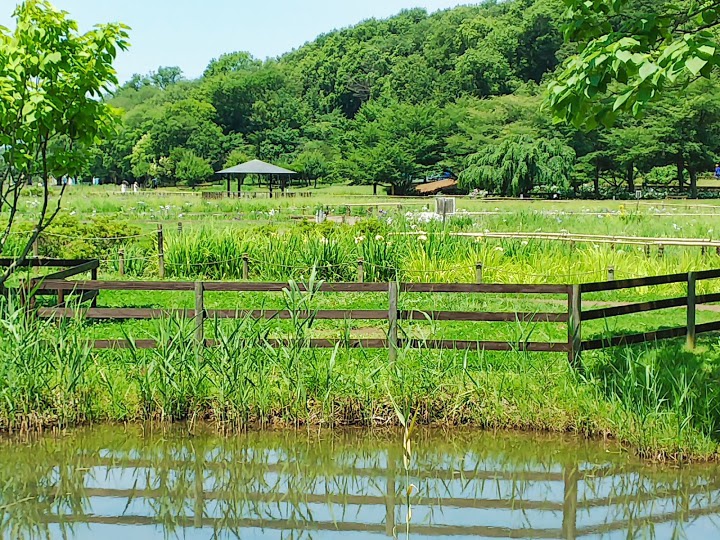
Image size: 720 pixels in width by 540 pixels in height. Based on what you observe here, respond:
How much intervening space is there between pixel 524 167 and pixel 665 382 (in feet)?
169

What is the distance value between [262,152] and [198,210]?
6161cm

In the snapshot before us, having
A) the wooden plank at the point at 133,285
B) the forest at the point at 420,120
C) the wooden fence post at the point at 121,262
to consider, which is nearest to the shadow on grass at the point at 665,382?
the wooden plank at the point at 133,285

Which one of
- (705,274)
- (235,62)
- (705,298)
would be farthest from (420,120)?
(235,62)

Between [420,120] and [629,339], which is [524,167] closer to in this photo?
[420,120]

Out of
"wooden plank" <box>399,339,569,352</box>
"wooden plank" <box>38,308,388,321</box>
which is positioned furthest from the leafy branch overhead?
"wooden plank" <box>38,308,388,321</box>

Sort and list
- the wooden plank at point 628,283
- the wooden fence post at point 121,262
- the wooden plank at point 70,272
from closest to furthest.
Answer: the wooden plank at point 628,283, the wooden plank at point 70,272, the wooden fence post at point 121,262

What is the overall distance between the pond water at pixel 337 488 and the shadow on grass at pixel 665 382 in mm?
465

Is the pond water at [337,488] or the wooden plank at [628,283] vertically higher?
the wooden plank at [628,283]

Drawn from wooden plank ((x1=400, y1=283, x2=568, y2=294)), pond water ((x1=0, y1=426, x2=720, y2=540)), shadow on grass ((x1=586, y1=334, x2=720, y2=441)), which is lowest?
pond water ((x1=0, y1=426, x2=720, y2=540))

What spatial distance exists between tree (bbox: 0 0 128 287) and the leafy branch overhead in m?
5.30

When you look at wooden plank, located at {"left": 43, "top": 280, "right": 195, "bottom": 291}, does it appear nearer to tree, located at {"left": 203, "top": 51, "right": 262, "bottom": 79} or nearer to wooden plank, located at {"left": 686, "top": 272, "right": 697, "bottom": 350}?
wooden plank, located at {"left": 686, "top": 272, "right": 697, "bottom": 350}

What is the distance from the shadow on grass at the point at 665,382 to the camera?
7758mm

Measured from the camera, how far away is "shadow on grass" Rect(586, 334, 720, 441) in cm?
776

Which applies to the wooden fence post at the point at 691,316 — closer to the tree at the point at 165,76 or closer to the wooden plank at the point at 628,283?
the wooden plank at the point at 628,283
